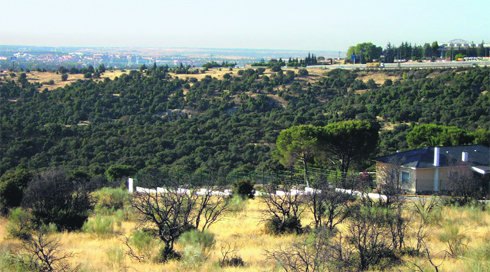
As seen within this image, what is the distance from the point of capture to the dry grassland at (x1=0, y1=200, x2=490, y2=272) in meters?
9.37

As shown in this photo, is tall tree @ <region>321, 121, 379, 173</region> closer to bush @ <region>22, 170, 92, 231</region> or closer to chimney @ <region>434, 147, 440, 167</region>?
chimney @ <region>434, 147, 440, 167</region>

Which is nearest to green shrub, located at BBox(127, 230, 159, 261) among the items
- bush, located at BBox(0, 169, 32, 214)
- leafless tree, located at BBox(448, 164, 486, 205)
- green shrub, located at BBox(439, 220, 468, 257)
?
green shrub, located at BBox(439, 220, 468, 257)

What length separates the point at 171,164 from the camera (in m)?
31.4

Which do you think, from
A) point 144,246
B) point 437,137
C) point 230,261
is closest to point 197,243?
point 144,246

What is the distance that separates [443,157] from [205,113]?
86.4 feet

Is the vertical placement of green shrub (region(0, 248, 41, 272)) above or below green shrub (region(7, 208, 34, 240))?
above

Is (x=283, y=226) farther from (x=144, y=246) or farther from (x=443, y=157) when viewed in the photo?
(x=443, y=157)

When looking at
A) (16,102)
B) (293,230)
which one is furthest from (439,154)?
(16,102)

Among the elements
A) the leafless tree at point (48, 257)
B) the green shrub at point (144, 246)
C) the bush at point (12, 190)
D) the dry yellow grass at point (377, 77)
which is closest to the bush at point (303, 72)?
the dry yellow grass at point (377, 77)

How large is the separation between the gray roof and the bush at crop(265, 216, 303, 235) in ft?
29.0

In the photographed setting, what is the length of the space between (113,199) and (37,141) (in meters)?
15.7

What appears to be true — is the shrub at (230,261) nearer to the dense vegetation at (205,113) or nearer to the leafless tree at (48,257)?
the leafless tree at (48,257)

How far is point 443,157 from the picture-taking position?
20922mm

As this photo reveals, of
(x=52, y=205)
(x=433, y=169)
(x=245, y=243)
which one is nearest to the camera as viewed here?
(x=245, y=243)
